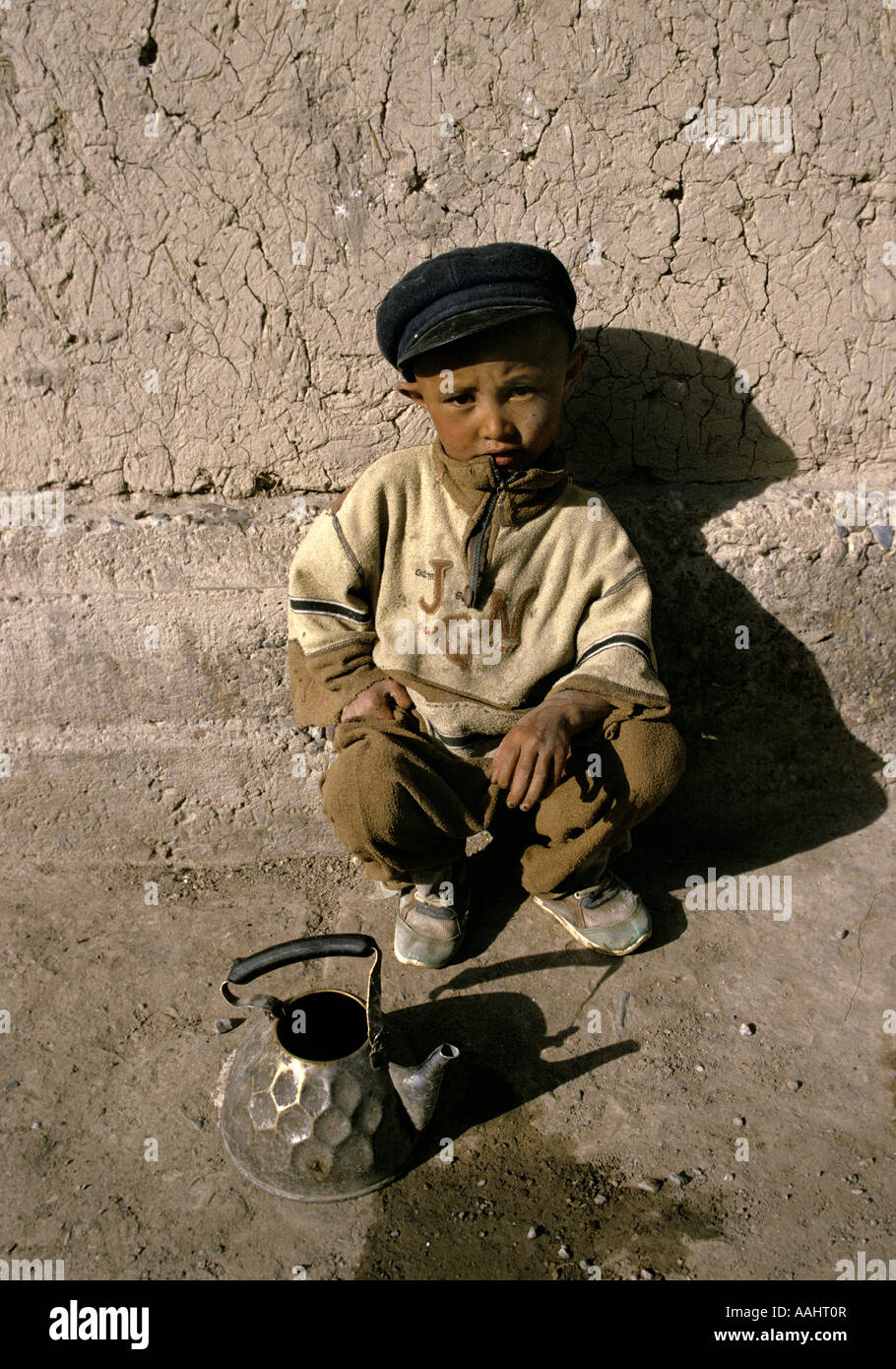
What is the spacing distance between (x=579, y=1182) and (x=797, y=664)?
1.55 metres

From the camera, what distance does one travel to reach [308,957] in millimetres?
1826

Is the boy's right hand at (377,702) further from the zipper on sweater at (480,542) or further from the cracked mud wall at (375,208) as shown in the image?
the cracked mud wall at (375,208)

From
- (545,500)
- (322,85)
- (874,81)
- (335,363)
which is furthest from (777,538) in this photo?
(322,85)

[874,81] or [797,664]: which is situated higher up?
[874,81]

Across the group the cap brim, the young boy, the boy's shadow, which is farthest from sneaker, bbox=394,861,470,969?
the cap brim

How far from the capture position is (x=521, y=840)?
111 inches

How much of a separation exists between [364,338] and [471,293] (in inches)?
22.1

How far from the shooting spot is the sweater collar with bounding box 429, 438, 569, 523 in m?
2.15

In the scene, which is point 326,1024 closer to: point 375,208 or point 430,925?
point 430,925

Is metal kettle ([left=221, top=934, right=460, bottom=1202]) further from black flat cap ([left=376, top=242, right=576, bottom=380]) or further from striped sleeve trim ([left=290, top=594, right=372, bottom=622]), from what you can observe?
black flat cap ([left=376, top=242, right=576, bottom=380])

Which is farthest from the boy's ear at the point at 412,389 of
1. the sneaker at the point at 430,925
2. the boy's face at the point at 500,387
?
the sneaker at the point at 430,925

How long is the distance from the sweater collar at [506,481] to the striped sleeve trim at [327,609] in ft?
1.27

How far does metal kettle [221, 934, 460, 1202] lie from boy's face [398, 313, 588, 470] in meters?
1.15

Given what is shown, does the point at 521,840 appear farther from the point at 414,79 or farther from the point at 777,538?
the point at 414,79
